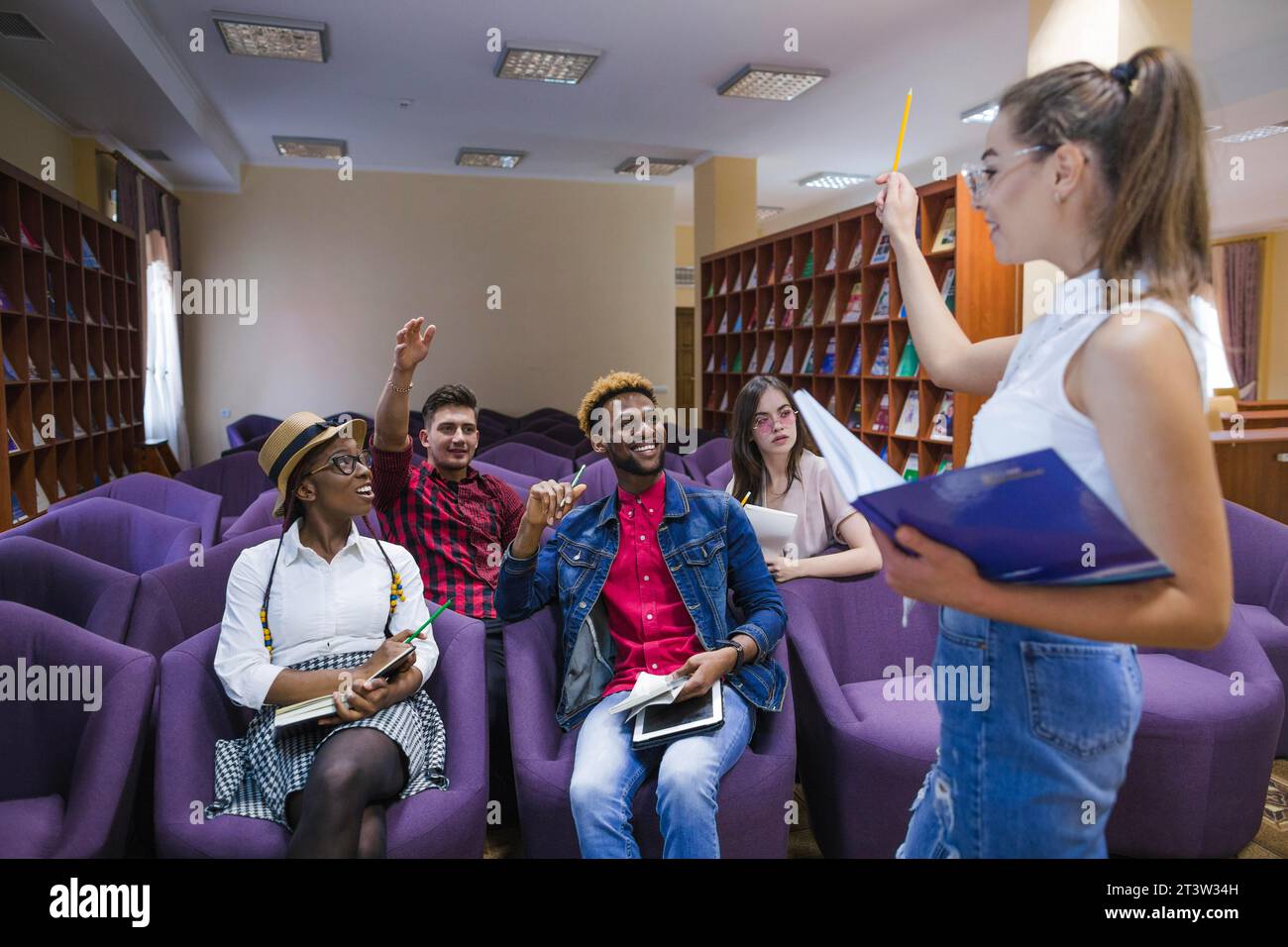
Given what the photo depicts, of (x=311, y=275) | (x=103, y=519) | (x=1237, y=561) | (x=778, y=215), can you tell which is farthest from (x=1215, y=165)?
(x=778, y=215)

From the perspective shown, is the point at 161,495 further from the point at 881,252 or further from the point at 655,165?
the point at 655,165

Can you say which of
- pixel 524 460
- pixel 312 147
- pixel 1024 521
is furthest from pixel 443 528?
pixel 312 147

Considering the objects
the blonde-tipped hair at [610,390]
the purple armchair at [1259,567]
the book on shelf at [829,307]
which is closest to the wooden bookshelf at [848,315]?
the book on shelf at [829,307]

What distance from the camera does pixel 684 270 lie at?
14.0 m

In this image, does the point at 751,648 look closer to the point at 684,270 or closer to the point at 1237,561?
the point at 1237,561

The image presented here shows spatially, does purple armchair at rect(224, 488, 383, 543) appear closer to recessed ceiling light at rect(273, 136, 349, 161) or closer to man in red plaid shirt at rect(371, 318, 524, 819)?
man in red plaid shirt at rect(371, 318, 524, 819)

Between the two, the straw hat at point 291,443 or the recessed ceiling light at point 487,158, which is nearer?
the straw hat at point 291,443

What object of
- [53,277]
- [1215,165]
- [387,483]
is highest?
[53,277]

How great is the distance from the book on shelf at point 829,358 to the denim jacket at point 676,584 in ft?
15.3

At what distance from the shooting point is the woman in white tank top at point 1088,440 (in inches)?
32.7

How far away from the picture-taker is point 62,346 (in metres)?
6.13

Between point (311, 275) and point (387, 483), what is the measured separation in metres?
7.31

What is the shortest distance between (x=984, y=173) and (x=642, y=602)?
1471 millimetres

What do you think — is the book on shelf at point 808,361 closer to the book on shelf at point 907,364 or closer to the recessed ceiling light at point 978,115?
the book on shelf at point 907,364
